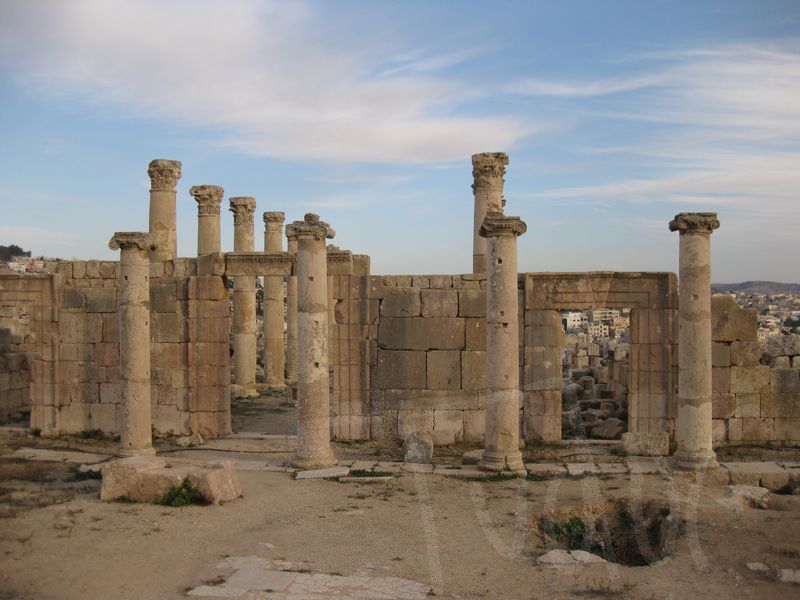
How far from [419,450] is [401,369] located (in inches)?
108

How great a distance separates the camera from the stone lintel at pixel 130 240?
1603 cm

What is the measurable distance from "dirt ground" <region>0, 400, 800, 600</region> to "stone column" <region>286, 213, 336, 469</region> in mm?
965

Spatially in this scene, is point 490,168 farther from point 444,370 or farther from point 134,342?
point 134,342

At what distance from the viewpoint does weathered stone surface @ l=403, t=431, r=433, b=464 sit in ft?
51.6

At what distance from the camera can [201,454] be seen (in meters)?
16.9

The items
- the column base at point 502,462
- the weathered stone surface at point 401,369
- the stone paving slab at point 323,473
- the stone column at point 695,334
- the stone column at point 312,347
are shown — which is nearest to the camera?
the stone paving slab at point 323,473

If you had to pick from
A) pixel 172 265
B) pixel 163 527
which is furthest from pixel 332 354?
pixel 163 527

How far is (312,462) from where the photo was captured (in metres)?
15.1

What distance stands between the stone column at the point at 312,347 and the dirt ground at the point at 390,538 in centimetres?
97

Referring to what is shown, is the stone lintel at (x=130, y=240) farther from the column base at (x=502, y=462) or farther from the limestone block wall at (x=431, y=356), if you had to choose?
the column base at (x=502, y=462)

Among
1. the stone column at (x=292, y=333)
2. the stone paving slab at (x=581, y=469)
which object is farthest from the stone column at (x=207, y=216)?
the stone paving slab at (x=581, y=469)

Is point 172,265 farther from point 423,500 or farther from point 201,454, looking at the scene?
point 423,500

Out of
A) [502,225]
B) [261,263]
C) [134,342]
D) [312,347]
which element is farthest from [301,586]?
[261,263]

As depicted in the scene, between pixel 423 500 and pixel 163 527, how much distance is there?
13.1 ft
